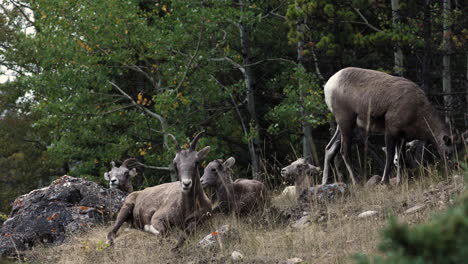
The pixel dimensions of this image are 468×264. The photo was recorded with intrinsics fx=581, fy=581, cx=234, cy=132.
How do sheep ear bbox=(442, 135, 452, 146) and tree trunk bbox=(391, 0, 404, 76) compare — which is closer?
sheep ear bbox=(442, 135, 452, 146)

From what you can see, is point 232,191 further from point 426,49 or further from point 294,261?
point 426,49

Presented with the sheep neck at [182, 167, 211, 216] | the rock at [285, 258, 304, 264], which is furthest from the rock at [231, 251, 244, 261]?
the sheep neck at [182, 167, 211, 216]

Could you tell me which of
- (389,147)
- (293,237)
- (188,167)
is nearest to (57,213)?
(188,167)

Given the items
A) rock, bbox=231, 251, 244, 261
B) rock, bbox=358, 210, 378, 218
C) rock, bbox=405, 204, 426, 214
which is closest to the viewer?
rock, bbox=231, 251, 244, 261

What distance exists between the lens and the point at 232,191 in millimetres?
8391

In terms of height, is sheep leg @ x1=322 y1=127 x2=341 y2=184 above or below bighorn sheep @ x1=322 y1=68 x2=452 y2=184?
below

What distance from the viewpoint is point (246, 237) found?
21.3 feet

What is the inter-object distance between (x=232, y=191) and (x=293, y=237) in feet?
7.13

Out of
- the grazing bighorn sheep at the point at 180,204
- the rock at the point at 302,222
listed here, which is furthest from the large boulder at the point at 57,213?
the rock at the point at 302,222

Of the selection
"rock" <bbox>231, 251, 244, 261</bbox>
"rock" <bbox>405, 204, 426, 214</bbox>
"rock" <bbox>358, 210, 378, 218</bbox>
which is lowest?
"rock" <bbox>231, 251, 244, 261</bbox>

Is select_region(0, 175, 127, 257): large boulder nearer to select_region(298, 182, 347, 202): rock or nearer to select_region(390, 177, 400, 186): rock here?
select_region(298, 182, 347, 202): rock

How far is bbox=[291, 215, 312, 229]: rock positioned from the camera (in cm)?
695

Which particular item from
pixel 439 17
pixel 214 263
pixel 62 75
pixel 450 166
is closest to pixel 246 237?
pixel 214 263

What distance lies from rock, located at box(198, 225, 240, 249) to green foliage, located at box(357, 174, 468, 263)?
4361 mm
